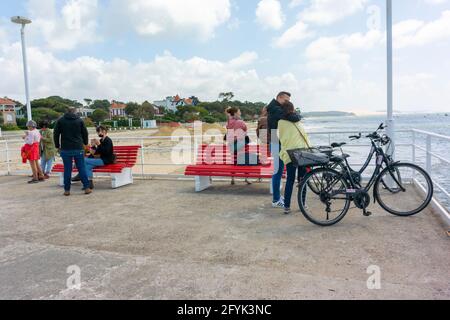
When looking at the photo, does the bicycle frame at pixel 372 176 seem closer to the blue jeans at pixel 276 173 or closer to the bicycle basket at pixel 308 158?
the bicycle basket at pixel 308 158

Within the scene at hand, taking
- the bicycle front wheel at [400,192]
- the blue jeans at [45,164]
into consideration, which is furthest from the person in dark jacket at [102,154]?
the bicycle front wheel at [400,192]

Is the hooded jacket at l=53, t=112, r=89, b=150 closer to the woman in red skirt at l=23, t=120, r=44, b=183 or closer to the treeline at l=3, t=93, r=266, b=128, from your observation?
the woman in red skirt at l=23, t=120, r=44, b=183

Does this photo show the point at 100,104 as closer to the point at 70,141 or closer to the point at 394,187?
the point at 70,141

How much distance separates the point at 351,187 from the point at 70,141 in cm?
488

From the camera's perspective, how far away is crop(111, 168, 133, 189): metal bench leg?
7.39 metres

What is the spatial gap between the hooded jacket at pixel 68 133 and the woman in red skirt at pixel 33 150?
2.05 metres

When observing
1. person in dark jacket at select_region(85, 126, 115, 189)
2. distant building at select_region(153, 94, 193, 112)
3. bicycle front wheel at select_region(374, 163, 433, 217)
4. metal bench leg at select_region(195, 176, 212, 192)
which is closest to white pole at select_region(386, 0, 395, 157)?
bicycle front wheel at select_region(374, 163, 433, 217)

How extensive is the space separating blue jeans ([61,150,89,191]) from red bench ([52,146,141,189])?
475mm

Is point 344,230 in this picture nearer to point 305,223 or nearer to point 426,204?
point 305,223

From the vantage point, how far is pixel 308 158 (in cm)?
460

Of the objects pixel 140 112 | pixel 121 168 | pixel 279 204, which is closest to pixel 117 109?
pixel 140 112

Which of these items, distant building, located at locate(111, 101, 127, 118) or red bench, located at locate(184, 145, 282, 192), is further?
distant building, located at locate(111, 101, 127, 118)

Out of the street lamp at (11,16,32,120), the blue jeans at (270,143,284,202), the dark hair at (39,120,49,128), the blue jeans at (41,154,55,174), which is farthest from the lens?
the street lamp at (11,16,32,120)

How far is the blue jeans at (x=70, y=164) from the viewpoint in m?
6.85
